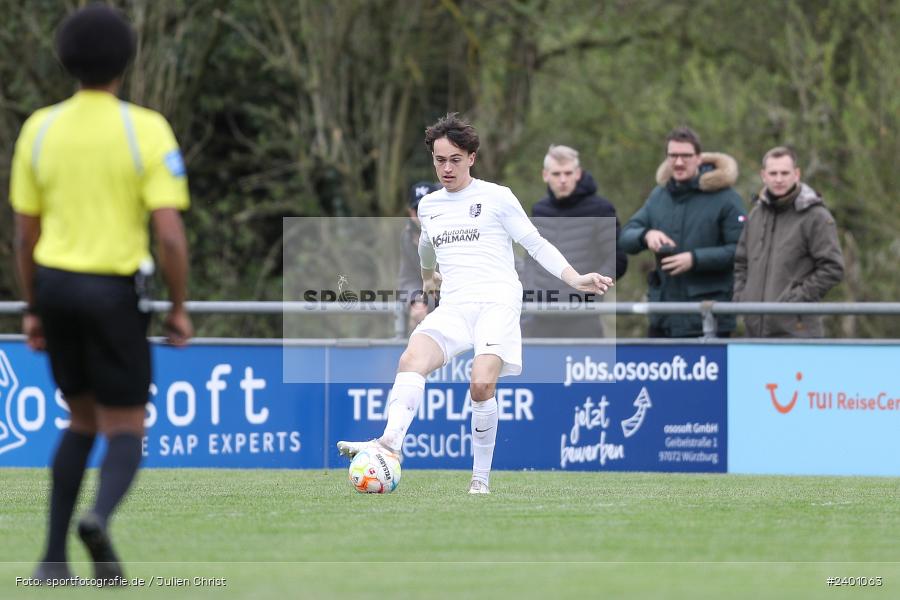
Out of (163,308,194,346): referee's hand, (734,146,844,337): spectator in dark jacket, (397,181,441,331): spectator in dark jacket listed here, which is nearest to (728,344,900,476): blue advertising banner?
(734,146,844,337): spectator in dark jacket

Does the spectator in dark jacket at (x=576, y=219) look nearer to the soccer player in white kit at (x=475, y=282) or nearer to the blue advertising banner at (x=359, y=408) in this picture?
the blue advertising banner at (x=359, y=408)

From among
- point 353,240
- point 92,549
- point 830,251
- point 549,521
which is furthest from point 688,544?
point 353,240

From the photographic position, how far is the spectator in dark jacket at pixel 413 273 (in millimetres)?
13531

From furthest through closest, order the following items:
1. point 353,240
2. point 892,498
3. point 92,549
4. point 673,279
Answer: point 353,240 < point 673,279 < point 892,498 < point 92,549

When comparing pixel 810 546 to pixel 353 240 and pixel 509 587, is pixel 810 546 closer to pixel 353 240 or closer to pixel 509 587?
pixel 509 587

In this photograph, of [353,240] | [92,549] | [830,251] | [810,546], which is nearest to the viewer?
[92,549]

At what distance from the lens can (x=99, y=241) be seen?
5.91m

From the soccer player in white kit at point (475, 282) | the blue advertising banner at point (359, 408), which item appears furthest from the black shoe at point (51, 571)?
the blue advertising banner at point (359, 408)

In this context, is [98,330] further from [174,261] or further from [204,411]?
[204,411]

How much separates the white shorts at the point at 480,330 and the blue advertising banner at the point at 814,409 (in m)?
3.62

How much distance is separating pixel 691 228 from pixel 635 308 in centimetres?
81

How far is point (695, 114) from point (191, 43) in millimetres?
7171

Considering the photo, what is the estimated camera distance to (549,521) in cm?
807

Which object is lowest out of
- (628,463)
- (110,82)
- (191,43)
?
(628,463)
